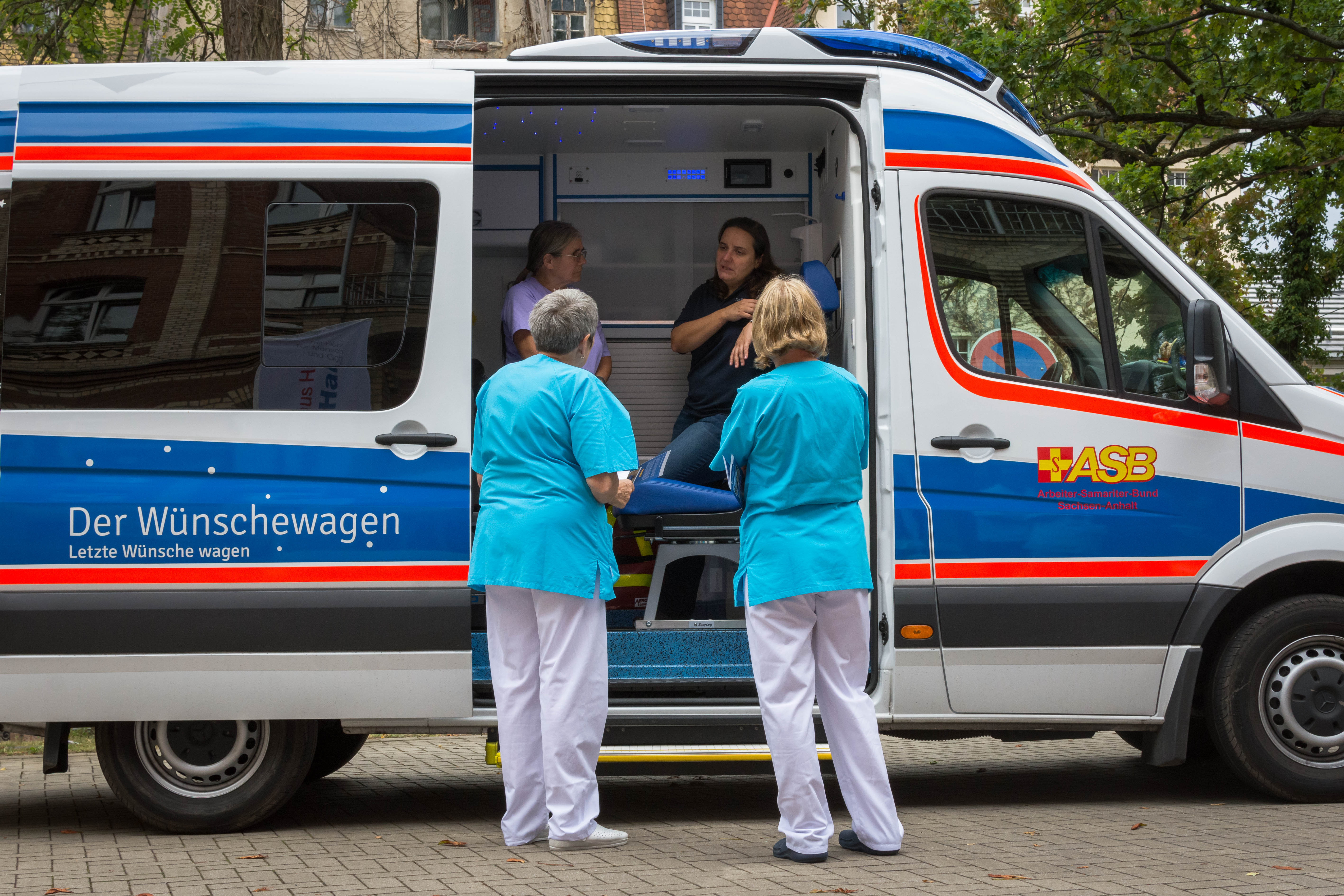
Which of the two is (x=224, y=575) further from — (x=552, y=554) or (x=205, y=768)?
(x=552, y=554)

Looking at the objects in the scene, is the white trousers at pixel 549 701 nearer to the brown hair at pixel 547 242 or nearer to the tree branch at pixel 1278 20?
the brown hair at pixel 547 242

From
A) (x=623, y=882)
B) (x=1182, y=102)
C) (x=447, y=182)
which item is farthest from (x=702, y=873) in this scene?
(x=1182, y=102)

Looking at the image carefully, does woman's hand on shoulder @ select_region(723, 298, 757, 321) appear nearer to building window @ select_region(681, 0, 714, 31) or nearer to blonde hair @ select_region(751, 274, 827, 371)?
blonde hair @ select_region(751, 274, 827, 371)

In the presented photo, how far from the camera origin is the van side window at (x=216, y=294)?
452cm

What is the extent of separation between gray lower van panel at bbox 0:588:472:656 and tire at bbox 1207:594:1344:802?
2830 mm

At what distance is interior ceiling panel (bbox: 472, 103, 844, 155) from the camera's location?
593 centimetres

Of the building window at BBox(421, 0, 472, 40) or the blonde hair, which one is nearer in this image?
the blonde hair

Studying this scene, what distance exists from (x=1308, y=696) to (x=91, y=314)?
4619 mm

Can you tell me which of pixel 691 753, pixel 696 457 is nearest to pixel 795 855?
pixel 691 753

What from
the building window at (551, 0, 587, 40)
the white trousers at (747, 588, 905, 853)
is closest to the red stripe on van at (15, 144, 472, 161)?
the white trousers at (747, 588, 905, 853)

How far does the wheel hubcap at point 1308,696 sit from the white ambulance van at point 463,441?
0.01 metres

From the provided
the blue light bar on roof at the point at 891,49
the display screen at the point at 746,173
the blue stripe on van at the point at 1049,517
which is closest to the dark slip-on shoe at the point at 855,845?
the blue stripe on van at the point at 1049,517

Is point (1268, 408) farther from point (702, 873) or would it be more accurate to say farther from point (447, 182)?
point (447, 182)

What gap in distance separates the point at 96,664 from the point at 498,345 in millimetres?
3068
